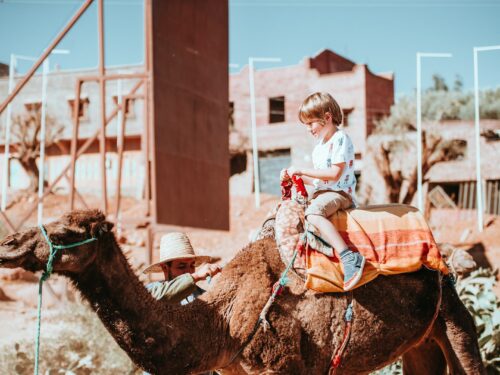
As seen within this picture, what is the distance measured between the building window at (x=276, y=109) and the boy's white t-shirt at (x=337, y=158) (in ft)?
103

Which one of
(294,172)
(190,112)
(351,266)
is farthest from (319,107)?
(190,112)

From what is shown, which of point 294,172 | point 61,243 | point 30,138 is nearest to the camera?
point 61,243

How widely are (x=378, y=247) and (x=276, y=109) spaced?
1301 inches

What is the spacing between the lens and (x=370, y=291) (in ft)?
15.7

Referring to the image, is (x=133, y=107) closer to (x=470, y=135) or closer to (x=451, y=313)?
(x=470, y=135)

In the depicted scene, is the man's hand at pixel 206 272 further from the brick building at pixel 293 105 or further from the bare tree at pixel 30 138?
the bare tree at pixel 30 138

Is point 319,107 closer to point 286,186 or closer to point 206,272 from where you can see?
point 286,186

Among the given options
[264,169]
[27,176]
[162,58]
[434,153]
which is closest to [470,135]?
[434,153]

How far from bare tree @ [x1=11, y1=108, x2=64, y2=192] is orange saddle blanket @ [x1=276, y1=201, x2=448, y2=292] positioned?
30012 mm

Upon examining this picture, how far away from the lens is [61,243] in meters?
3.73

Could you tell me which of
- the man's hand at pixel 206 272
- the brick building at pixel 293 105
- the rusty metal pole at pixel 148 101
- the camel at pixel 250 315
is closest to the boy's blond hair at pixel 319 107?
the camel at pixel 250 315

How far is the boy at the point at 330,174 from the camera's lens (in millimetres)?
4598

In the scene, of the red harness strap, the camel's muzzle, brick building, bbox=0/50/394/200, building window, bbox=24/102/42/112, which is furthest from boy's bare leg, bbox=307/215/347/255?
building window, bbox=24/102/42/112

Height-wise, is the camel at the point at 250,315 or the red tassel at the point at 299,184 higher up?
the red tassel at the point at 299,184
